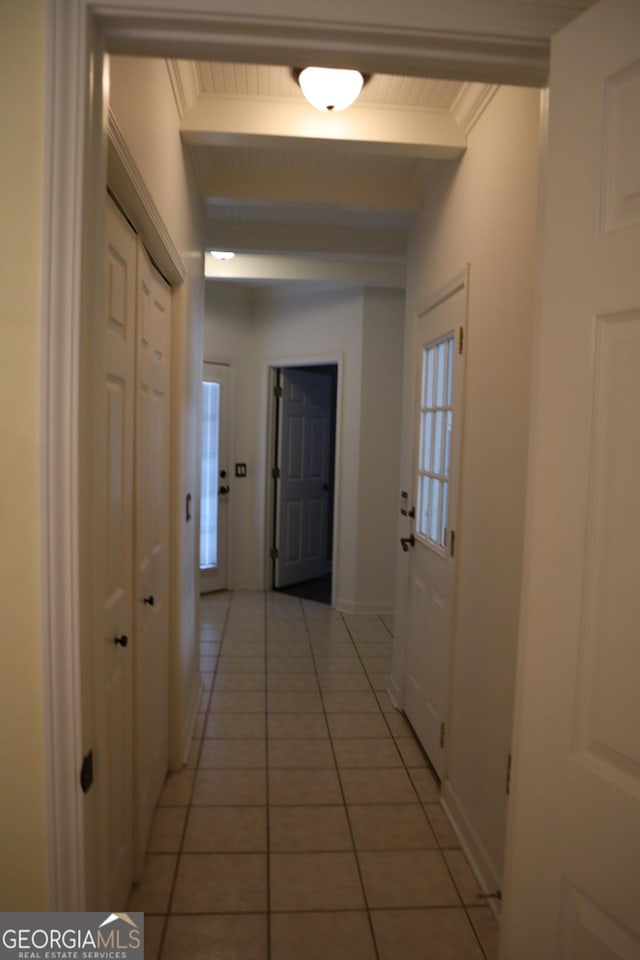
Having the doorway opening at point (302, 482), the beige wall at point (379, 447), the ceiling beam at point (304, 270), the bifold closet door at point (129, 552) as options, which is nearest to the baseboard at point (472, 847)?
the bifold closet door at point (129, 552)

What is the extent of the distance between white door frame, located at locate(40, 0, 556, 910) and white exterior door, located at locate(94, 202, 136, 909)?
38 centimetres

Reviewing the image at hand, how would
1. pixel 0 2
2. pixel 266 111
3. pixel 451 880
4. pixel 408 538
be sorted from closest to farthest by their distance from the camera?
1. pixel 0 2
2. pixel 451 880
3. pixel 266 111
4. pixel 408 538

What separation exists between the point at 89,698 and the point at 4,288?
2.25 feet

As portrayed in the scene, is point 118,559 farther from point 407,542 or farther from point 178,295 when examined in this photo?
point 407,542

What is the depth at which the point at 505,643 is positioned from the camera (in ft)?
6.34

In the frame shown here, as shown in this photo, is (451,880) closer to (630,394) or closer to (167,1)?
(630,394)

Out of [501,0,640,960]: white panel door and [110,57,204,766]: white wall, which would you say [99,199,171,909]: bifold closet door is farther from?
[501,0,640,960]: white panel door

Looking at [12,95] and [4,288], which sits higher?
[12,95]

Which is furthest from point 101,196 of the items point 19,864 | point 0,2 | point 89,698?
point 19,864

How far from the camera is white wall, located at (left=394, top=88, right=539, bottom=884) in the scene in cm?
188

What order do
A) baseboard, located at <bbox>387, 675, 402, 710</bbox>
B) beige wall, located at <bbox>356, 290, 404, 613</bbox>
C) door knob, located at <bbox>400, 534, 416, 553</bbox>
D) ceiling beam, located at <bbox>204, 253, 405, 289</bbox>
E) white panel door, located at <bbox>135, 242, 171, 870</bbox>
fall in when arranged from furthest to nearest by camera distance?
1. beige wall, located at <bbox>356, 290, 404, 613</bbox>
2. ceiling beam, located at <bbox>204, 253, 405, 289</bbox>
3. baseboard, located at <bbox>387, 675, 402, 710</bbox>
4. door knob, located at <bbox>400, 534, 416, 553</bbox>
5. white panel door, located at <bbox>135, 242, 171, 870</bbox>

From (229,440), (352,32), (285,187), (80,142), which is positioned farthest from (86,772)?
(229,440)

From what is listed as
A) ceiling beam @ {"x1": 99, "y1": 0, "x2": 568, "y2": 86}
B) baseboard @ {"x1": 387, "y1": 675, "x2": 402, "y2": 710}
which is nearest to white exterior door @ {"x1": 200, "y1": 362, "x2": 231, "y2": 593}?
baseboard @ {"x1": 387, "y1": 675, "x2": 402, "y2": 710}

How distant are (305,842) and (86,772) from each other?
5.00 feet
